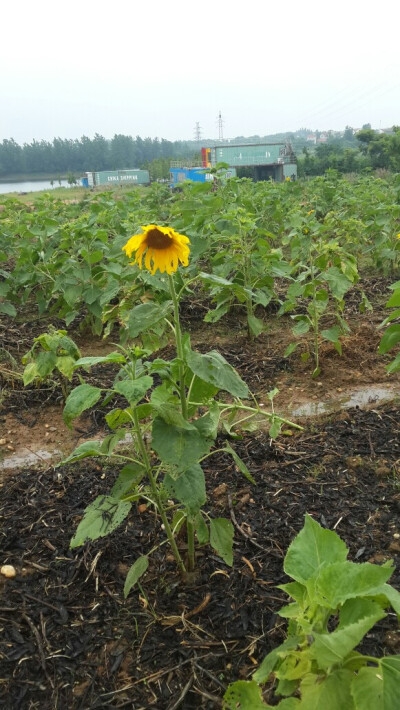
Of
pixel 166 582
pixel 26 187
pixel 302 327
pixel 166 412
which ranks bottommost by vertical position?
pixel 166 582

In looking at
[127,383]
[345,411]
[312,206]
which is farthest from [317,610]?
[312,206]

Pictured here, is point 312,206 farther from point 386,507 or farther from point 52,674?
point 52,674

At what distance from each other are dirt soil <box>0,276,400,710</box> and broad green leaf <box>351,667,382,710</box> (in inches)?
30.0

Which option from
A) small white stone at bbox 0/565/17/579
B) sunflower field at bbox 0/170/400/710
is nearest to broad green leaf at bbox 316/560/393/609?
sunflower field at bbox 0/170/400/710

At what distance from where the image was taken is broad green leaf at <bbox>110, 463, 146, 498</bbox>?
1776 millimetres

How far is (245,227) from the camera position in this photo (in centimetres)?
411

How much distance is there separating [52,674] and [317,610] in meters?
1.09

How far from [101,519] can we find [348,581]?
996 mm

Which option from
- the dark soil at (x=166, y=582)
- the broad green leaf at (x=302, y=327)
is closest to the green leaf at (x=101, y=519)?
the dark soil at (x=166, y=582)

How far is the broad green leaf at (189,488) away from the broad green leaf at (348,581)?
0.60 meters

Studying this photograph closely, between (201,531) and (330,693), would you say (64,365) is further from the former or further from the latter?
(330,693)

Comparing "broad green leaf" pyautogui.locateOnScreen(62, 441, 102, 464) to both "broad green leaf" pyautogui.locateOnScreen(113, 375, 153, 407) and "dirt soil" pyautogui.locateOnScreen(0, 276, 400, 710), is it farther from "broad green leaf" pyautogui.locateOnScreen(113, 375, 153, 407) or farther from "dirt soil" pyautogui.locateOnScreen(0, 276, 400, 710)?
"dirt soil" pyautogui.locateOnScreen(0, 276, 400, 710)

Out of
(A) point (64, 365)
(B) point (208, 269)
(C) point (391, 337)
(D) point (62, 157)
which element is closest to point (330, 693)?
(C) point (391, 337)

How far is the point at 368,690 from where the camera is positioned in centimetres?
92
